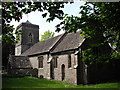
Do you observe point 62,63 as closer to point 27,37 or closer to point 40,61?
point 40,61

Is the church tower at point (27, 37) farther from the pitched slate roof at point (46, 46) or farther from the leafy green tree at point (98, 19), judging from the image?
the leafy green tree at point (98, 19)

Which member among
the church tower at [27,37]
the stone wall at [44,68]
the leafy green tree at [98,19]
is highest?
the church tower at [27,37]

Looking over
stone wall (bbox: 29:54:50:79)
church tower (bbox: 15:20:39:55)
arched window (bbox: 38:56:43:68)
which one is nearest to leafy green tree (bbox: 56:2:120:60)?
stone wall (bbox: 29:54:50:79)

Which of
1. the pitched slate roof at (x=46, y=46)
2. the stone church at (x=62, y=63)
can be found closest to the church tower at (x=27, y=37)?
the stone church at (x=62, y=63)

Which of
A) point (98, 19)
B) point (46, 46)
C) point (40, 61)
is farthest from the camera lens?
point (46, 46)

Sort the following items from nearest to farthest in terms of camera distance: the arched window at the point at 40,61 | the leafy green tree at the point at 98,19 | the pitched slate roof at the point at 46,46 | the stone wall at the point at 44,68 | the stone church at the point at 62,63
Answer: the leafy green tree at the point at 98,19 < the stone church at the point at 62,63 < the stone wall at the point at 44,68 < the pitched slate roof at the point at 46,46 < the arched window at the point at 40,61

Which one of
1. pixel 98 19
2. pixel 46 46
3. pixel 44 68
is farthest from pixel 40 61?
pixel 98 19

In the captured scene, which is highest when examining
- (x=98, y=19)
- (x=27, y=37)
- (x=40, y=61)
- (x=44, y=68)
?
(x=27, y=37)

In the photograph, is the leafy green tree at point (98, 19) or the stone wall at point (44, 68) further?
the stone wall at point (44, 68)

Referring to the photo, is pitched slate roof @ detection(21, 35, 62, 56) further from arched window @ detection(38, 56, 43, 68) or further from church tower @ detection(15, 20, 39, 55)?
church tower @ detection(15, 20, 39, 55)

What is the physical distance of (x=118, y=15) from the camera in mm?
7344

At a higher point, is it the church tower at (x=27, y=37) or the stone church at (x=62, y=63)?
the church tower at (x=27, y=37)

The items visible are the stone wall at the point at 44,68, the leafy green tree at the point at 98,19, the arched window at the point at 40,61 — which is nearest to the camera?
the leafy green tree at the point at 98,19

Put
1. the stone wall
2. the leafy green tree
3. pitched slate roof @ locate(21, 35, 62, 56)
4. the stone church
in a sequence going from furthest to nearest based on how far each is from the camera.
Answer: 1. pitched slate roof @ locate(21, 35, 62, 56)
2. the stone wall
3. the stone church
4. the leafy green tree
